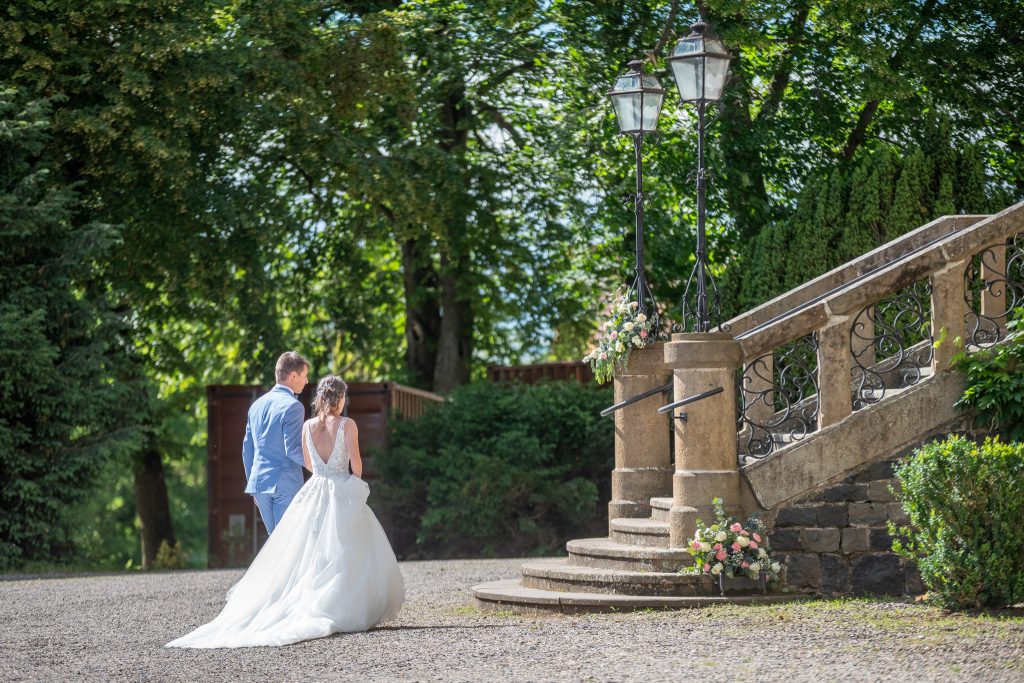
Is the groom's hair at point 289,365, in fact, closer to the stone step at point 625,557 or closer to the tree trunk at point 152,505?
the stone step at point 625,557

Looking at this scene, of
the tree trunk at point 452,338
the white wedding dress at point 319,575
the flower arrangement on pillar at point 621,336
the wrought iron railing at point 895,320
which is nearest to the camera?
the white wedding dress at point 319,575

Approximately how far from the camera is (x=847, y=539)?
30.1ft

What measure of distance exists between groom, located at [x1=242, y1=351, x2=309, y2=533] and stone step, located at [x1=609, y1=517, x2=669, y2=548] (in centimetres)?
251

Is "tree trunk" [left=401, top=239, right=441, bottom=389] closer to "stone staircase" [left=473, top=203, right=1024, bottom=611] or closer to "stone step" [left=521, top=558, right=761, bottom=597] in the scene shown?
"stone staircase" [left=473, top=203, right=1024, bottom=611]

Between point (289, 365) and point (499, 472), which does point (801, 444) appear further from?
point (499, 472)

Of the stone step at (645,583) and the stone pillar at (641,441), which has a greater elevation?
the stone pillar at (641,441)

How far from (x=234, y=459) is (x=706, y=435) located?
10702 millimetres

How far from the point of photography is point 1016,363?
30.2 feet

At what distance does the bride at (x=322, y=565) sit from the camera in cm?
834

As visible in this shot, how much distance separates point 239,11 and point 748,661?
13.2m

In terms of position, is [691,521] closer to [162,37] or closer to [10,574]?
[10,574]

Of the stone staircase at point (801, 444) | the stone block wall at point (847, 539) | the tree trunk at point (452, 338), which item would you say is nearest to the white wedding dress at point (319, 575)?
the stone staircase at point (801, 444)

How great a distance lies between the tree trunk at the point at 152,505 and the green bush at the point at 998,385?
14.6 m

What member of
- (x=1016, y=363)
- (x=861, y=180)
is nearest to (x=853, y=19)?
(x=861, y=180)
